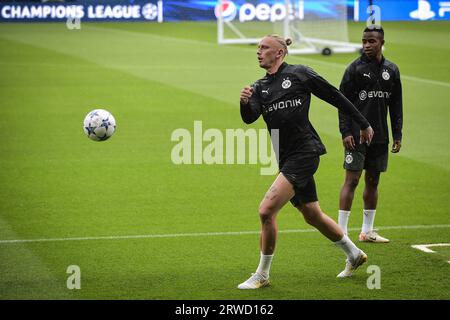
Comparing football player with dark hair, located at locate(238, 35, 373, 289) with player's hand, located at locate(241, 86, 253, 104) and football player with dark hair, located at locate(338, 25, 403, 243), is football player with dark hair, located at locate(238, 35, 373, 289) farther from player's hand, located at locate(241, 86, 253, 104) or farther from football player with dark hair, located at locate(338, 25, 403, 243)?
football player with dark hair, located at locate(338, 25, 403, 243)

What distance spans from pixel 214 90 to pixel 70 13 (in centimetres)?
1821

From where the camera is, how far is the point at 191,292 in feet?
27.6

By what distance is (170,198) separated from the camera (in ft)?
41.5

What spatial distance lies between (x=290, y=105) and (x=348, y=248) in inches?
58.4

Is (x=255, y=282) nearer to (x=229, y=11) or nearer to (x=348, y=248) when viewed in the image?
(x=348, y=248)

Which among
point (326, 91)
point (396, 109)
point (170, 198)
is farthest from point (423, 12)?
point (326, 91)

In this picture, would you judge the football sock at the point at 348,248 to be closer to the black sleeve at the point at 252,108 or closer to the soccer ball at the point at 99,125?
the black sleeve at the point at 252,108

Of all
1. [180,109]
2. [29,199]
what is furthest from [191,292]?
[180,109]

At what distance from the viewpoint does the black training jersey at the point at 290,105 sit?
8.60 meters

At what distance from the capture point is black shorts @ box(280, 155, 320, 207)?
8469mm

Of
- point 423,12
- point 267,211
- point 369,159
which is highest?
point 423,12

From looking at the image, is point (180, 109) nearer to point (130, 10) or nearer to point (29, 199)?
point (29, 199)

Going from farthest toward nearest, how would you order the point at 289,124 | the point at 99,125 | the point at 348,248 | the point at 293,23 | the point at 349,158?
1. the point at 293,23
2. the point at 99,125
3. the point at 349,158
4. the point at 348,248
5. the point at 289,124

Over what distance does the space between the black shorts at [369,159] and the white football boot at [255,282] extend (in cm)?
210
